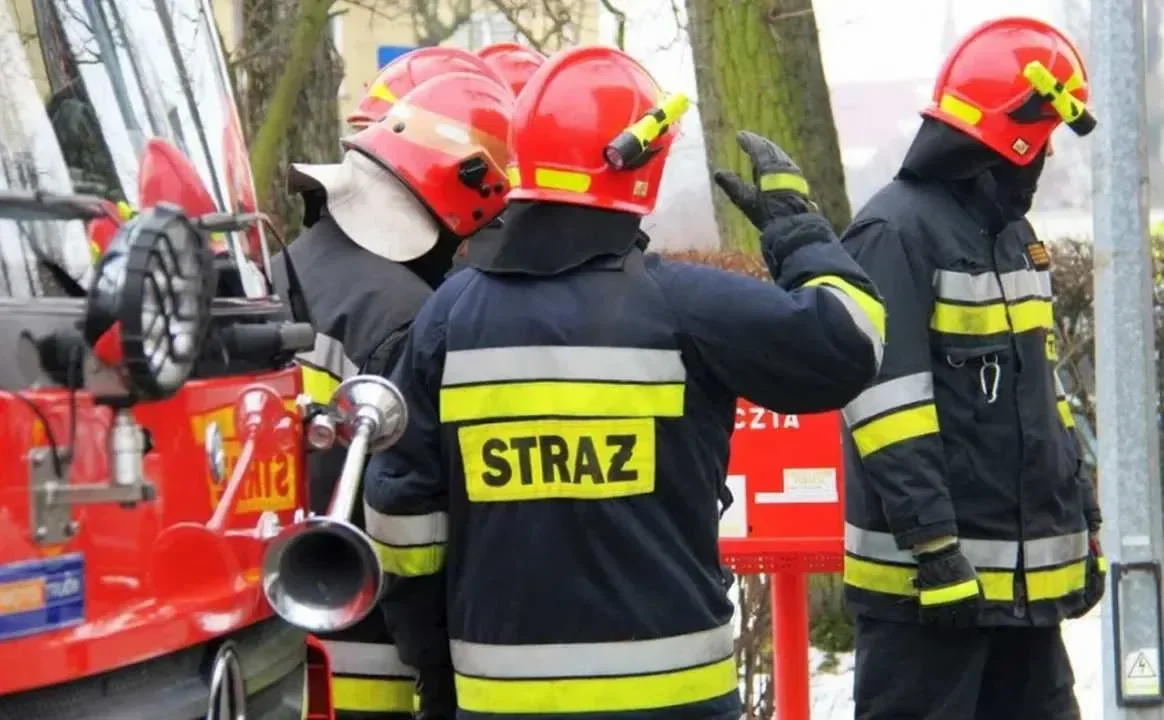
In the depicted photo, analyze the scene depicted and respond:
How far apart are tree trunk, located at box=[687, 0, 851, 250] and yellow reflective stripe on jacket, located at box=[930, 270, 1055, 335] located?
442cm

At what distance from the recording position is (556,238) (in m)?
3.36

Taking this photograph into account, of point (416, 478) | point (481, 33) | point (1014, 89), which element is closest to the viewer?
point (416, 478)

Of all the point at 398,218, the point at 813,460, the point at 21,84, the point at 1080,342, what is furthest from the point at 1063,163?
the point at 21,84

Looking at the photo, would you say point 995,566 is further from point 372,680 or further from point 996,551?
point 372,680

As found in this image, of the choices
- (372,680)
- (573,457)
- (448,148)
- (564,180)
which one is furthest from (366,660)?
(564,180)

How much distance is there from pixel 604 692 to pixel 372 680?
913mm

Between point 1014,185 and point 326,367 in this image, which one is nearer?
point 326,367

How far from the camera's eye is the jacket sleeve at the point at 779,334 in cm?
325

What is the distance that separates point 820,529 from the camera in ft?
18.1

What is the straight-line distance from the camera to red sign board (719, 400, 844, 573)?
5488 millimetres

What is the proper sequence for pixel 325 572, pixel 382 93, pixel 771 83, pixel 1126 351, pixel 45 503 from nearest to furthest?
1. pixel 45 503
2. pixel 325 572
3. pixel 382 93
4. pixel 1126 351
5. pixel 771 83

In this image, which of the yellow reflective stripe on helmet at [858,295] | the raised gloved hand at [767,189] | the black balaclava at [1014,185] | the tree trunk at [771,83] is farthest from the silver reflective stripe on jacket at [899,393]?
the tree trunk at [771,83]

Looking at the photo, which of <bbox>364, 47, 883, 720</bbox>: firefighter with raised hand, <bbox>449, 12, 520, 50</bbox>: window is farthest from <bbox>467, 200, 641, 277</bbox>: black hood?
<bbox>449, 12, 520, 50</bbox>: window

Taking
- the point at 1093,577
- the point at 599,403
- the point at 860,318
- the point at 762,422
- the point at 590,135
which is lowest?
the point at 1093,577
